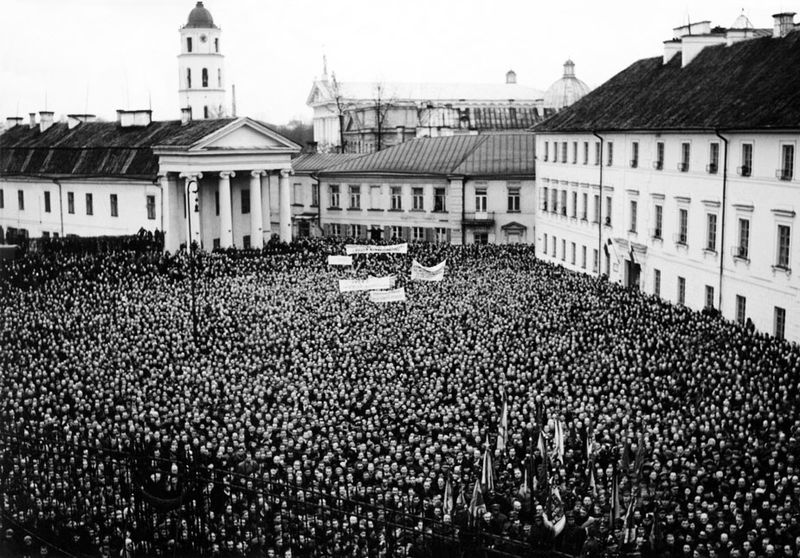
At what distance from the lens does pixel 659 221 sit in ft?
135

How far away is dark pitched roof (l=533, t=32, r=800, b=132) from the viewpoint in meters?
33.6

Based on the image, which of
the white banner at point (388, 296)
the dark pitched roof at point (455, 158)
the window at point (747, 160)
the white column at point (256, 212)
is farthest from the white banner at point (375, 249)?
the dark pitched roof at point (455, 158)

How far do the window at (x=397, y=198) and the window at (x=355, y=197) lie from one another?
2705 mm

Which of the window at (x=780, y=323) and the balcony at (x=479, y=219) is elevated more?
the balcony at (x=479, y=219)

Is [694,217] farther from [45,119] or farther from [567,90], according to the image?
[567,90]

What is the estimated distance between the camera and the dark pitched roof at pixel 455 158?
2456 inches

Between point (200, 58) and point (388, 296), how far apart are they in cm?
6613

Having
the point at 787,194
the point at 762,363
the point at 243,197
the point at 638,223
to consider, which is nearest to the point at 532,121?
the point at 243,197

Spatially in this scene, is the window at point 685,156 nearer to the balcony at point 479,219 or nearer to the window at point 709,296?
the window at point 709,296

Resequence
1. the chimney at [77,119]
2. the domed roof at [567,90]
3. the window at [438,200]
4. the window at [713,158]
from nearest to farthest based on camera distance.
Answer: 1. the window at [713,158]
2. the window at [438,200]
3. the chimney at [77,119]
4. the domed roof at [567,90]

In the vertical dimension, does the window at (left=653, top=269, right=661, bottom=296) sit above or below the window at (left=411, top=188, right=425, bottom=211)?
below

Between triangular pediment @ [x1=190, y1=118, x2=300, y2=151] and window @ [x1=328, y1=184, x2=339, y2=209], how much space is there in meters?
10.6

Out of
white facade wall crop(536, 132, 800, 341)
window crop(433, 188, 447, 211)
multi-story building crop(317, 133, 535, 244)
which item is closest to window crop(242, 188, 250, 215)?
multi-story building crop(317, 133, 535, 244)

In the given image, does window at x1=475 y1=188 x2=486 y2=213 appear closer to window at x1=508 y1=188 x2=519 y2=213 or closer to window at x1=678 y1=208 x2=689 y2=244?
window at x1=508 y1=188 x2=519 y2=213
